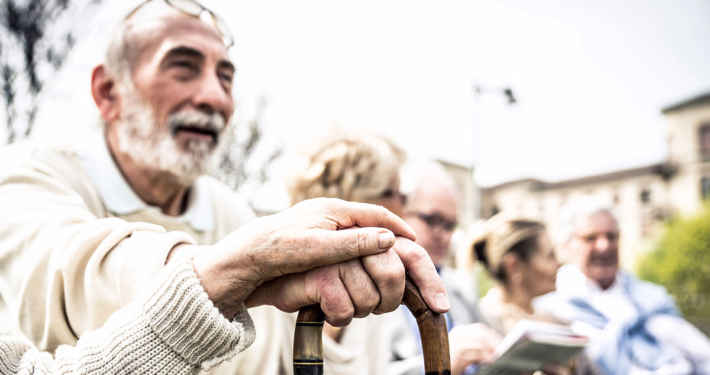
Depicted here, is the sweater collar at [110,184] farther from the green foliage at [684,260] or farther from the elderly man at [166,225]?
the green foliage at [684,260]

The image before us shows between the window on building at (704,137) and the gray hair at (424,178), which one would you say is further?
the window on building at (704,137)

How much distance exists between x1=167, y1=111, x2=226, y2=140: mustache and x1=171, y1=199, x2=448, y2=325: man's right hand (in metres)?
0.98

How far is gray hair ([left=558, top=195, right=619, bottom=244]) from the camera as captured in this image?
15.0 ft

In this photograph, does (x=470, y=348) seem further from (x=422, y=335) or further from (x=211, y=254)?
(x=211, y=254)

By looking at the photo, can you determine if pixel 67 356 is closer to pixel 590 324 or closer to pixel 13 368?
pixel 13 368

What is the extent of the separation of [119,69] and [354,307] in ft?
4.62

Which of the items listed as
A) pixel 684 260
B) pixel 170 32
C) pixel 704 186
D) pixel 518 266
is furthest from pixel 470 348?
pixel 704 186

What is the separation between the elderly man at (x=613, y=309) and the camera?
3.87 metres

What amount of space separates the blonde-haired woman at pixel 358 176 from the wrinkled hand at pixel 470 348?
1.02 feet

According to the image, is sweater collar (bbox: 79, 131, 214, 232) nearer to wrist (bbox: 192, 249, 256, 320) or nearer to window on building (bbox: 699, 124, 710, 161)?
wrist (bbox: 192, 249, 256, 320)

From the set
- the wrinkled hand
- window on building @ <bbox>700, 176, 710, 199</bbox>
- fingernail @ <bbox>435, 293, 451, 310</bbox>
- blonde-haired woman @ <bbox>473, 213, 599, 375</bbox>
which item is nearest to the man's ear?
fingernail @ <bbox>435, 293, 451, 310</bbox>

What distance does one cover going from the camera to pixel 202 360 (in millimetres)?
976

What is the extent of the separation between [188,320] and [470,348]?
154 cm

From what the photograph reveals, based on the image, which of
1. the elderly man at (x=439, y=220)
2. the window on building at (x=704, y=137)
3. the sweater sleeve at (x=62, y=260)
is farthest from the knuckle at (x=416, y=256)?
the window on building at (x=704, y=137)
